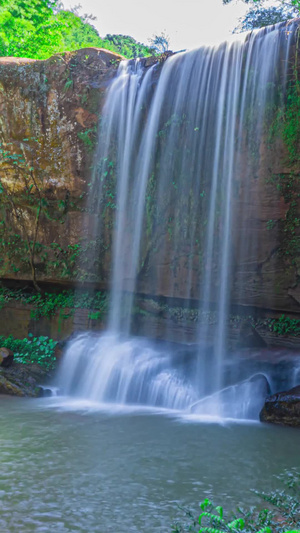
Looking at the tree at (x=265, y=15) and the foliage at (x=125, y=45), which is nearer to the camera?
the tree at (x=265, y=15)

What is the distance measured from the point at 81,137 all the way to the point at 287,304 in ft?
18.1

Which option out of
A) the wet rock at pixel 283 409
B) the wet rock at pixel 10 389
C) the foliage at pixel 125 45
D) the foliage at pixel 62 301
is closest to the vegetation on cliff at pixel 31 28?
the foliage at pixel 62 301

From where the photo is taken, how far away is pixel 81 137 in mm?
10703

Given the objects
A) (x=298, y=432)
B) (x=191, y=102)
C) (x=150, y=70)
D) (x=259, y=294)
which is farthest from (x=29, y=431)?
(x=150, y=70)

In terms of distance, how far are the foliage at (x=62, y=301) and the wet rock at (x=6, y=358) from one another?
5.58 feet

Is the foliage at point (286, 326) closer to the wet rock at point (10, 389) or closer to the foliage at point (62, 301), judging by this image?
the foliage at point (62, 301)

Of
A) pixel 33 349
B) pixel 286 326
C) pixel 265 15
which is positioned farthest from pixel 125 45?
pixel 286 326

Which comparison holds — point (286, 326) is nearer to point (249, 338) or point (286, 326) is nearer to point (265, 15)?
point (249, 338)

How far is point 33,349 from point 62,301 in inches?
48.0

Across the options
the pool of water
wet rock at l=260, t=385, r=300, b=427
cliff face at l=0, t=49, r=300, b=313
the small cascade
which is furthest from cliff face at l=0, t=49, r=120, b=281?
wet rock at l=260, t=385, r=300, b=427

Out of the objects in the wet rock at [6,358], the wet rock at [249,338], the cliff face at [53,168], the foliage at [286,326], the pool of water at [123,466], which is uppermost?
the cliff face at [53,168]

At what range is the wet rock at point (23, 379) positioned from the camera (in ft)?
27.1

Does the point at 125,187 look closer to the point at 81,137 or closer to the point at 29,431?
the point at 81,137

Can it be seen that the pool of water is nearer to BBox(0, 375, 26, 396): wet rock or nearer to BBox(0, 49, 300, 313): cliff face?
BBox(0, 375, 26, 396): wet rock
